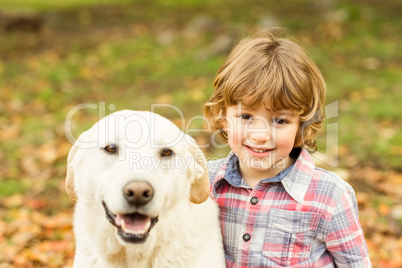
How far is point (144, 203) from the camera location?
7.07 feet

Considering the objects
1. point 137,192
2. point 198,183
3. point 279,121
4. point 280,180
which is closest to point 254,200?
point 280,180

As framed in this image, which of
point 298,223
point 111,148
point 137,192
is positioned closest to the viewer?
point 137,192

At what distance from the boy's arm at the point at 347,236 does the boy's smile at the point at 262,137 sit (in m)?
0.41

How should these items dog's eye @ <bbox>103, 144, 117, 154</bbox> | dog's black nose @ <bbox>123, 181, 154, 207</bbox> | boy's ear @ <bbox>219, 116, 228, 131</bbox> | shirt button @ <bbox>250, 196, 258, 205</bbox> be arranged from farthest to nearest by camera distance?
1. boy's ear @ <bbox>219, 116, 228, 131</bbox>
2. shirt button @ <bbox>250, 196, 258, 205</bbox>
3. dog's eye @ <bbox>103, 144, 117, 154</bbox>
4. dog's black nose @ <bbox>123, 181, 154, 207</bbox>

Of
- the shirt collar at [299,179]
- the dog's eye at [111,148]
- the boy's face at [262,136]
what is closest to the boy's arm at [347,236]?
the shirt collar at [299,179]

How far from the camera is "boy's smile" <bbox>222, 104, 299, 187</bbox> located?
2492 mm

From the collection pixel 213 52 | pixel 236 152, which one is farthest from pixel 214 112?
pixel 213 52

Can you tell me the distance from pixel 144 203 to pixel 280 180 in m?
0.83

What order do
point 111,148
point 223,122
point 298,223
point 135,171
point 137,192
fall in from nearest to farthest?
point 137,192, point 135,171, point 111,148, point 298,223, point 223,122

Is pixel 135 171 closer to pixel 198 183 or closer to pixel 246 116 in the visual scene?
pixel 198 183

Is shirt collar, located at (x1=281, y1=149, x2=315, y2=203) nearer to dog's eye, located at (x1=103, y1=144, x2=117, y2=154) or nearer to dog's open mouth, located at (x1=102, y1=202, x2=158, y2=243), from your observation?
dog's open mouth, located at (x1=102, y1=202, x2=158, y2=243)

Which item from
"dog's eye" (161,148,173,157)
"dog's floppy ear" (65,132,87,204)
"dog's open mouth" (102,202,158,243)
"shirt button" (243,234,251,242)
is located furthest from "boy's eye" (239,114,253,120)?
"dog's floppy ear" (65,132,87,204)

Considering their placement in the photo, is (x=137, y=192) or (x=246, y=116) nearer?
(x=137, y=192)

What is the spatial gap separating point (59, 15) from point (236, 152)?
13.7m
